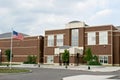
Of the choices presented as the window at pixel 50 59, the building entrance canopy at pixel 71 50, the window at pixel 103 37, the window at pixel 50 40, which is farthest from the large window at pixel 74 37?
the window at pixel 50 59

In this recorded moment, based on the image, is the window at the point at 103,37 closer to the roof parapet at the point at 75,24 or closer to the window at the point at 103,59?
the window at the point at 103,59

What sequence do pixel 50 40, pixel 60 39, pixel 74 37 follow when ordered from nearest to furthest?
pixel 74 37 < pixel 60 39 < pixel 50 40

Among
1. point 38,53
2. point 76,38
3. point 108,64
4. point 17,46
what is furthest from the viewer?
point 17,46

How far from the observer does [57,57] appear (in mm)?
70312

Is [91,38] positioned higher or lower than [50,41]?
higher

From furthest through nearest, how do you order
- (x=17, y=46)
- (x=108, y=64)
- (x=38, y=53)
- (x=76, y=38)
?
(x=17, y=46), (x=38, y=53), (x=76, y=38), (x=108, y=64)

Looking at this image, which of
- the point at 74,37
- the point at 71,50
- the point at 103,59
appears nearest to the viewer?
the point at 103,59

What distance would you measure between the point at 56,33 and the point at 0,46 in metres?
23.9

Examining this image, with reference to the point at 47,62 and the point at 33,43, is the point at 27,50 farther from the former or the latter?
the point at 47,62

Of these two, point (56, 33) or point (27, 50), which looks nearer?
point (56, 33)

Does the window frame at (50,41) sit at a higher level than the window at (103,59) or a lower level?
higher

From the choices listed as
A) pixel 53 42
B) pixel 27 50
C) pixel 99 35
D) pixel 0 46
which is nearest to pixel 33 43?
pixel 27 50

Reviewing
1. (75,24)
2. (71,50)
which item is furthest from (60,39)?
(71,50)

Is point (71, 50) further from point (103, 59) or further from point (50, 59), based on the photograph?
point (50, 59)
